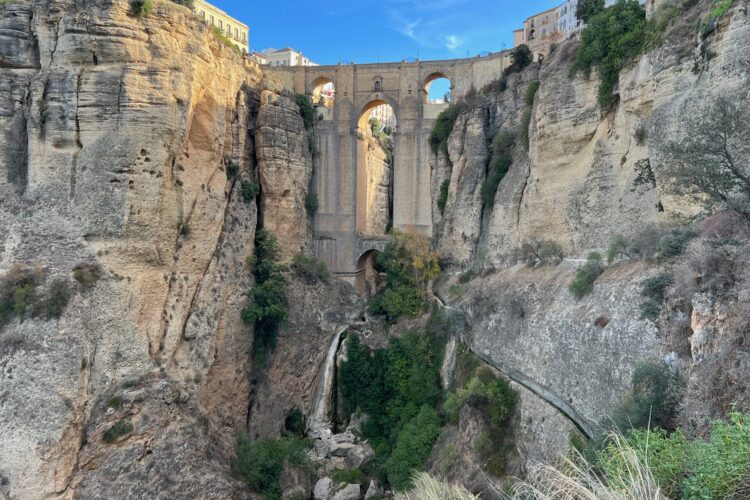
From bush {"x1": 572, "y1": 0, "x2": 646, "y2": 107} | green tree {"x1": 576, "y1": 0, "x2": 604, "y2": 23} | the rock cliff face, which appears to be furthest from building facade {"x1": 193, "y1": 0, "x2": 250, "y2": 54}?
bush {"x1": 572, "y1": 0, "x2": 646, "y2": 107}

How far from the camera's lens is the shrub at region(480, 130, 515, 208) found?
21.4 meters

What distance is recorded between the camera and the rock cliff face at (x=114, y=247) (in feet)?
47.5

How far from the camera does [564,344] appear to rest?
1156 centimetres

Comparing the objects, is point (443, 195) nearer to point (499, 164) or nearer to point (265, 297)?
point (499, 164)

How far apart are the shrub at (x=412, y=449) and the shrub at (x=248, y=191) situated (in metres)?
12.3

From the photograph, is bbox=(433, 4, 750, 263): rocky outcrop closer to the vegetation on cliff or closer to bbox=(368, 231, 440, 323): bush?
bbox=(368, 231, 440, 323): bush

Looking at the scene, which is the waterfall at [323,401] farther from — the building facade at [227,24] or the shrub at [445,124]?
the building facade at [227,24]

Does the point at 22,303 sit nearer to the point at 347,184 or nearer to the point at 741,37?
the point at 347,184

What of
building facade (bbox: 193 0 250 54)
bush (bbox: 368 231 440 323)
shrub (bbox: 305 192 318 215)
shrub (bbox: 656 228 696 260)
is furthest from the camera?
building facade (bbox: 193 0 250 54)

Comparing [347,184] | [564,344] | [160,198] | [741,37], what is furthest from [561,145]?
[160,198]

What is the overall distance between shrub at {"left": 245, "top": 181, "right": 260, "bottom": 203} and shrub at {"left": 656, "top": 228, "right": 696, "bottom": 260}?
17.3 meters

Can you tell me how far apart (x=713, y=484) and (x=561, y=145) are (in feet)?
48.4

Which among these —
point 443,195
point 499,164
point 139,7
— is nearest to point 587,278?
point 499,164

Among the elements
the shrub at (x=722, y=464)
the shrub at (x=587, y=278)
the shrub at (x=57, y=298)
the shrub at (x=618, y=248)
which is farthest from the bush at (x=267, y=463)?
the shrub at (x=722, y=464)
